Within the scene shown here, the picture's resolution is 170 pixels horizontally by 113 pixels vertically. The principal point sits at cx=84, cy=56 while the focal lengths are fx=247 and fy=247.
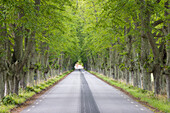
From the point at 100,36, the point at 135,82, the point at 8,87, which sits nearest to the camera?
the point at 8,87

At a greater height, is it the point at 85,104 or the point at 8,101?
the point at 8,101

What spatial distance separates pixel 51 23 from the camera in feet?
55.6

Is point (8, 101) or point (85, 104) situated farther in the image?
point (85, 104)

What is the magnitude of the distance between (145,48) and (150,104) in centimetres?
605

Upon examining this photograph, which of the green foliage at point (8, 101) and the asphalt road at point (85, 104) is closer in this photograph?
the asphalt road at point (85, 104)

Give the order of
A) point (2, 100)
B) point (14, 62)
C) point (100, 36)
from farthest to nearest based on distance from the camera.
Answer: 1. point (100, 36)
2. point (14, 62)
3. point (2, 100)

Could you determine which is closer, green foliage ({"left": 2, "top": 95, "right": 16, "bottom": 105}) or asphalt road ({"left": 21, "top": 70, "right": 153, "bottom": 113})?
asphalt road ({"left": 21, "top": 70, "right": 153, "bottom": 113})

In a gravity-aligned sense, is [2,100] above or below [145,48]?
below

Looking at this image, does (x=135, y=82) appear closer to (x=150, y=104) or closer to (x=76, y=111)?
(x=150, y=104)

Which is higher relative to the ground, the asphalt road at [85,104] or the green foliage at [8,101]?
the green foliage at [8,101]

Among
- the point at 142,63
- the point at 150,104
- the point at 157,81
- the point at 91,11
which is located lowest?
the point at 150,104

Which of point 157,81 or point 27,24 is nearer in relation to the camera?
point 27,24

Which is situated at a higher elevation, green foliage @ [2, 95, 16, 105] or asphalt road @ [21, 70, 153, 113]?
green foliage @ [2, 95, 16, 105]

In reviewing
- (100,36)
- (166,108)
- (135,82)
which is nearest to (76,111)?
(166,108)
